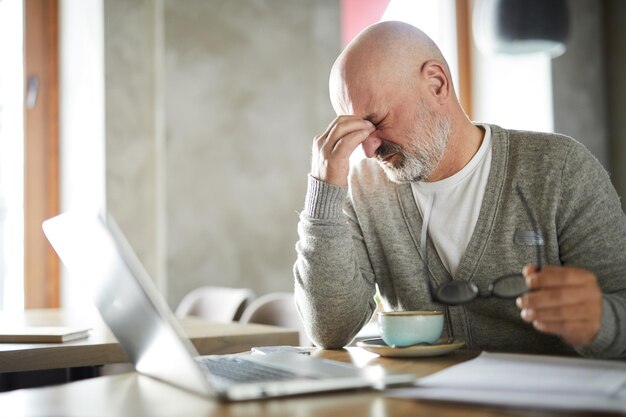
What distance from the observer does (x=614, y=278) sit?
1.28 meters

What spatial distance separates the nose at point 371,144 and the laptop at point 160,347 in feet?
1.73

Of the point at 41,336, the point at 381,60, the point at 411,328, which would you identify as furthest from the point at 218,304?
the point at 411,328

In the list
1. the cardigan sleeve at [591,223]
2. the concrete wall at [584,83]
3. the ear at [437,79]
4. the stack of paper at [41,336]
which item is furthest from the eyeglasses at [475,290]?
the concrete wall at [584,83]

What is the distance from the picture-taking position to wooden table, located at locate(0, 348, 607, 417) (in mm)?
782

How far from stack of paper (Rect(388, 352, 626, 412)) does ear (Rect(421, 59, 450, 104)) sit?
2.38 feet

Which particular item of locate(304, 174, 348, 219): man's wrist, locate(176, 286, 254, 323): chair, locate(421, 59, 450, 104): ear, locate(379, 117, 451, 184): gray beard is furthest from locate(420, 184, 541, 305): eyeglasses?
locate(176, 286, 254, 323): chair

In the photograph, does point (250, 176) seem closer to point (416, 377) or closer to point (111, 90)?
point (111, 90)

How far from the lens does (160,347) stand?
95 cm

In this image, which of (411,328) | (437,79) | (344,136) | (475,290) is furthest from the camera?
(437,79)

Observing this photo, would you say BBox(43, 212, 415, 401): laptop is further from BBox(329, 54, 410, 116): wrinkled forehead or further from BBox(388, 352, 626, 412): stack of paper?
BBox(329, 54, 410, 116): wrinkled forehead

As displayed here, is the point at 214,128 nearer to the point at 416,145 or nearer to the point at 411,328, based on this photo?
the point at 416,145

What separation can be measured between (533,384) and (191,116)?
288 centimetres

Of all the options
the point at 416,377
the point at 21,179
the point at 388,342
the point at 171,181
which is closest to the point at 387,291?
the point at 388,342

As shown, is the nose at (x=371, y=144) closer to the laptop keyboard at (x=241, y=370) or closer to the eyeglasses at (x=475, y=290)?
the eyeglasses at (x=475, y=290)
